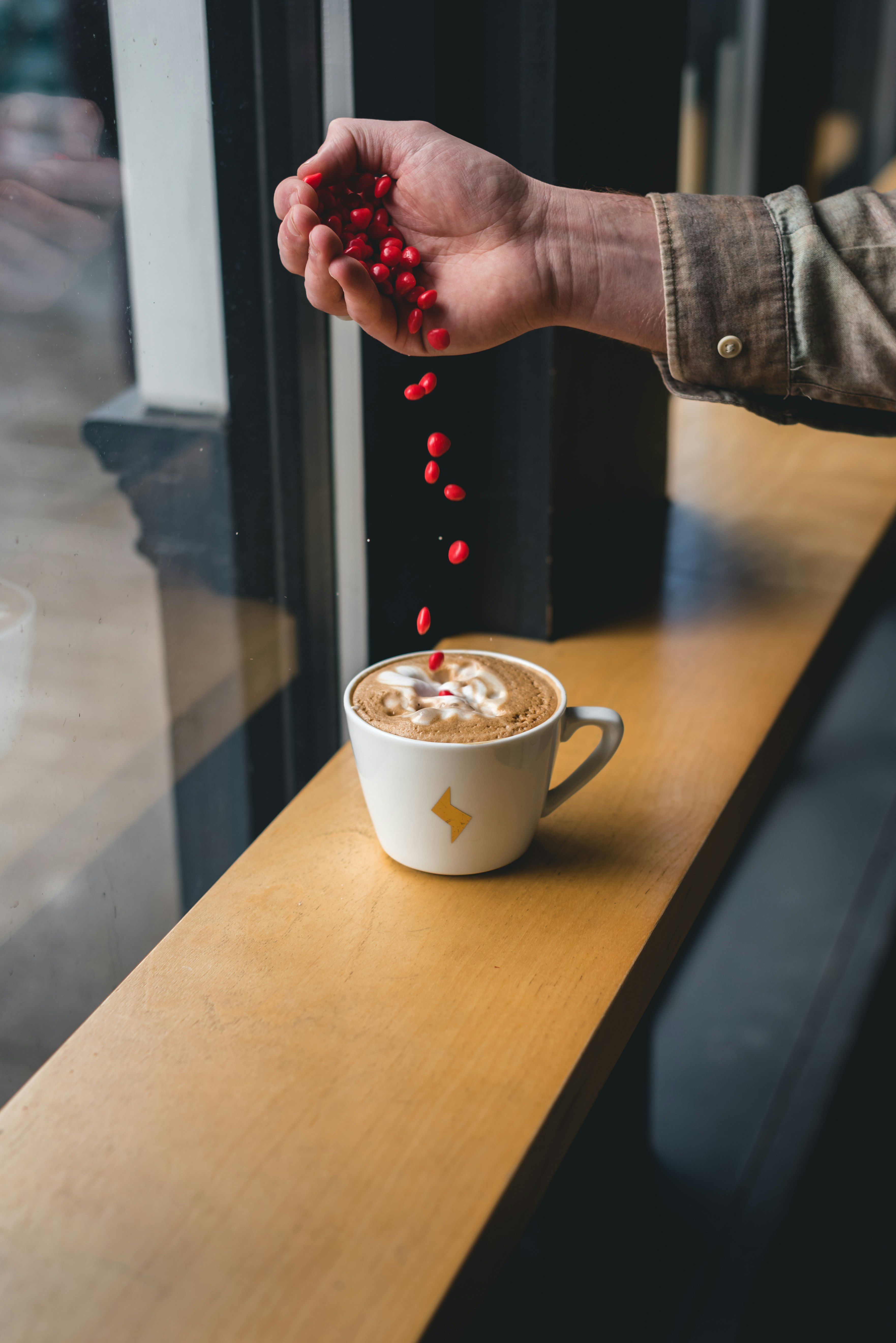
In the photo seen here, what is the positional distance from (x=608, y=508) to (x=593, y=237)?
0.42 m

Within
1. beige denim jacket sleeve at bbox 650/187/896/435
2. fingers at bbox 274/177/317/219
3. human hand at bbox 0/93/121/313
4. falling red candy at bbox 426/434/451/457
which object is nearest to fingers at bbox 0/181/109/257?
human hand at bbox 0/93/121/313

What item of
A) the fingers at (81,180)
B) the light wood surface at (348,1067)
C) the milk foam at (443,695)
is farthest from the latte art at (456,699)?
the fingers at (81,180)

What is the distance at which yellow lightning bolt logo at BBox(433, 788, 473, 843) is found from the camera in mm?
655

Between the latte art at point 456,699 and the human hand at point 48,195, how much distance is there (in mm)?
306

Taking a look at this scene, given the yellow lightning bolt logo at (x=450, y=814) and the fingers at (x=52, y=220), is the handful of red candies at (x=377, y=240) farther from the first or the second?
the yellow lightning bolt logo at (x=450, y=814)

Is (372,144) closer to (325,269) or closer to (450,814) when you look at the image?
(325,269)

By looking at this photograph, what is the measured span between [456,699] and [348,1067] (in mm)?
240

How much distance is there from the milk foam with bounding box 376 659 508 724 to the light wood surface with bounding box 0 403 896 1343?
108mm

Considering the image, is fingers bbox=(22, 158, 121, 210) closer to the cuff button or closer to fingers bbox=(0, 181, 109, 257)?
fingers bbox=(0, 181, 109, 257)

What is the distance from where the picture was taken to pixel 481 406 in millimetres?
998

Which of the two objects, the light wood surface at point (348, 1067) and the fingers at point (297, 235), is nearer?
the light wood surface at point (348, 1067)

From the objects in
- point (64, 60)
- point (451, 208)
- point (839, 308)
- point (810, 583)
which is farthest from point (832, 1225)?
point (64, 60)

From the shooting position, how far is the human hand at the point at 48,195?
0.60 m

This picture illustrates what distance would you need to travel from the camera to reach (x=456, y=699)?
707mm
